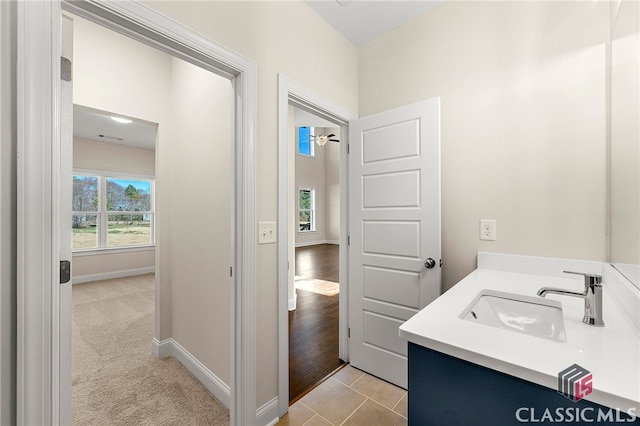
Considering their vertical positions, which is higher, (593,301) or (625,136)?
(625,136)

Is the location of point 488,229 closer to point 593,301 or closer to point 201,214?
point 593,301

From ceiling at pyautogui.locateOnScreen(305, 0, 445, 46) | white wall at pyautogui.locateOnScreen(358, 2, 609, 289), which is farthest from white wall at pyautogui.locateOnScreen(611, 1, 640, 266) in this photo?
ceiling at pyautogui.locateOnScreen(305, 0, 445, 46)

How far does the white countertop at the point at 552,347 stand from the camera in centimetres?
61

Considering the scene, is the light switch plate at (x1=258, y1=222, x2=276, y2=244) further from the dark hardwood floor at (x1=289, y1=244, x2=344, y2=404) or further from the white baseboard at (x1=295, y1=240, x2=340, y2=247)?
the white baseboard at (x1=295, y1=240, x2=340, y2=247)

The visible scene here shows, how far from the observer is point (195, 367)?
2119mm

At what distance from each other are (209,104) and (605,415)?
94.4 inches

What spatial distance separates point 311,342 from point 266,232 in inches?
63.7

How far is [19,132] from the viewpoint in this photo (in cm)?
87

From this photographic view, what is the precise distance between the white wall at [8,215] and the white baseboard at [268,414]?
42.5 inches

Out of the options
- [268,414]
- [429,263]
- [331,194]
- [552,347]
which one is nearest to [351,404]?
[268,414]

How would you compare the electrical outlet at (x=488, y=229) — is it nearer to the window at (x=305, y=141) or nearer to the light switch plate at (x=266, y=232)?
the light switch plate at (x=266, y=232)

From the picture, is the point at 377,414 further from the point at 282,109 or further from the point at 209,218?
the point at 282,109

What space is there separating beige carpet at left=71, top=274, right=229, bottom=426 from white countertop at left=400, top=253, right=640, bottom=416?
1.57m

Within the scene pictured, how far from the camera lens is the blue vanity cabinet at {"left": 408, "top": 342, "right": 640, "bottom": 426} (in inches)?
24.5
